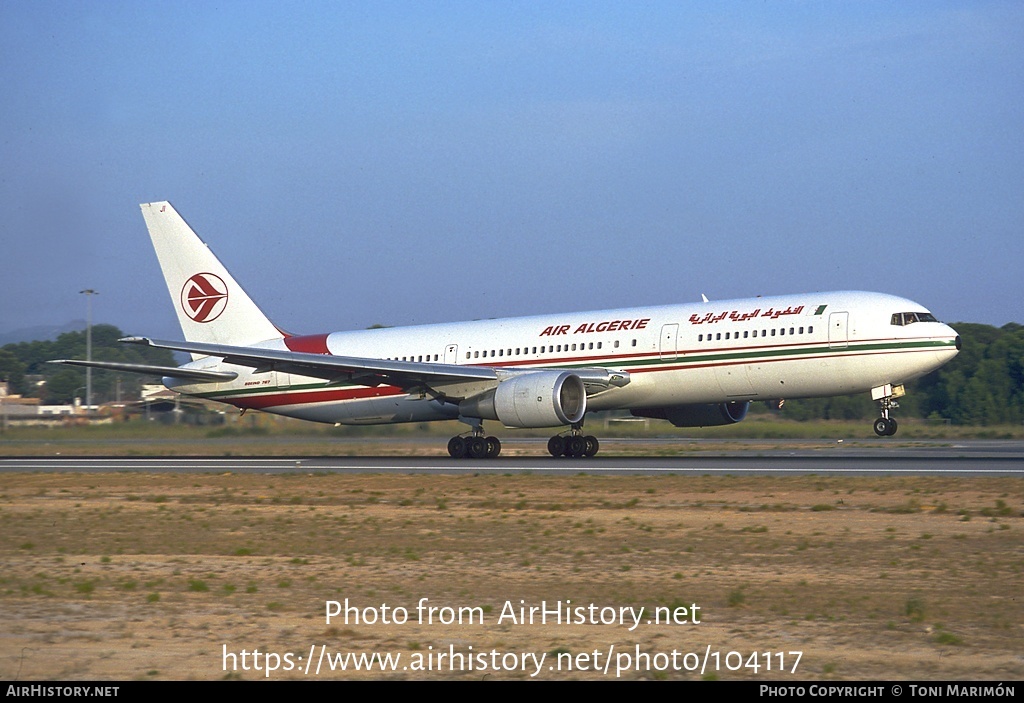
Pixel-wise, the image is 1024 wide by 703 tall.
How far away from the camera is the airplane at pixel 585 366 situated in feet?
90.4

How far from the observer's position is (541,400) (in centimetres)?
2752

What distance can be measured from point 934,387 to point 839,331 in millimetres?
35088

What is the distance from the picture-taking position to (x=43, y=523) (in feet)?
56.6

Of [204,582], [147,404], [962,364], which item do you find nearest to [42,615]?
[204,582]

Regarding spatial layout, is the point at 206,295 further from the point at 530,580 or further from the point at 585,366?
the point at 530,580

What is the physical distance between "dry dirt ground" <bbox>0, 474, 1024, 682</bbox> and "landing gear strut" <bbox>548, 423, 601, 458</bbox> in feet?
29.5

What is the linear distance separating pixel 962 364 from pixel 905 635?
55.4 metres

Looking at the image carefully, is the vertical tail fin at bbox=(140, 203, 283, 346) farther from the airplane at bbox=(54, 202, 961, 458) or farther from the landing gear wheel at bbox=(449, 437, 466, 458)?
the landing gear wheel at bbox=(449, 437, 466, 458)

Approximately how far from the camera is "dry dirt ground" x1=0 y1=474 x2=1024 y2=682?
8594mm

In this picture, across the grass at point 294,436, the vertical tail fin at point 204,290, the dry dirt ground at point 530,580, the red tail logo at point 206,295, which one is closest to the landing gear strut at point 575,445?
the grass at point 294,436

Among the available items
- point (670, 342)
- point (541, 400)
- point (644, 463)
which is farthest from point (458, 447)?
point (670, 342)

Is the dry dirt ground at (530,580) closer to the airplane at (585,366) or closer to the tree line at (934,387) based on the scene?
the airplane at (585,366)

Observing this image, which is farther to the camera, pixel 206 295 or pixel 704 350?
pixel 206 295
